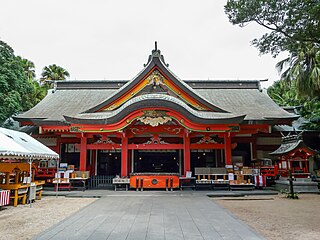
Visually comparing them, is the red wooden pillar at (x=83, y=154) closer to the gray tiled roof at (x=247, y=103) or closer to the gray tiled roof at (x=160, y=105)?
the gray tiled roof at (x=160, y=105)

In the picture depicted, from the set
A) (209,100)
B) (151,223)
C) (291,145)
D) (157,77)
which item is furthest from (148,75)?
(151,223)

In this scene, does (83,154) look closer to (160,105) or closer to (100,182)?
(100,182)

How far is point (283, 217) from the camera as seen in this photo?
6.88 metres

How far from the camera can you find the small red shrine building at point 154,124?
12.3 m

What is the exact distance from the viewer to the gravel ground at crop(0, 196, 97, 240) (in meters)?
5.41

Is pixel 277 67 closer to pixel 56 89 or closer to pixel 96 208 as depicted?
pixel 96 208

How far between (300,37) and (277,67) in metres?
9.02

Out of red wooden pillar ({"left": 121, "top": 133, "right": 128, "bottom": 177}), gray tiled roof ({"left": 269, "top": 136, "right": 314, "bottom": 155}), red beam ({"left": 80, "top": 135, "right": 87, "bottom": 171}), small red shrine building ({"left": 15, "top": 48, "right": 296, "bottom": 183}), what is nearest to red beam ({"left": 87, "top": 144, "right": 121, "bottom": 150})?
small red shrine building ({"left": 15, "top": 48, "right": 296, "bottom": 183})

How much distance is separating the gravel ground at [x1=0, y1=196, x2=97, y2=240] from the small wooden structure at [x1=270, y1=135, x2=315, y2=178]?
958 cm

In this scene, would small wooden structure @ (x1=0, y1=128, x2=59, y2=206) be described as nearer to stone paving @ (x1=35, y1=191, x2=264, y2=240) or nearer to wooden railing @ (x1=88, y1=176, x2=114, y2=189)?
stone paving @ (x1=35, y1=191, x2=264, y2=240)

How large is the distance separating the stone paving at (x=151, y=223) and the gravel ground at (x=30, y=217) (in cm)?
36

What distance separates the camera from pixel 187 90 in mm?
13336

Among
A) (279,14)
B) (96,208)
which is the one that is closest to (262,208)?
(96,208)

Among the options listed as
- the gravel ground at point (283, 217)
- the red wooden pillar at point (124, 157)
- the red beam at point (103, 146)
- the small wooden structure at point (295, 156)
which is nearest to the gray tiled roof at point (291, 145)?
the small wooden structure at point (295, 156)
